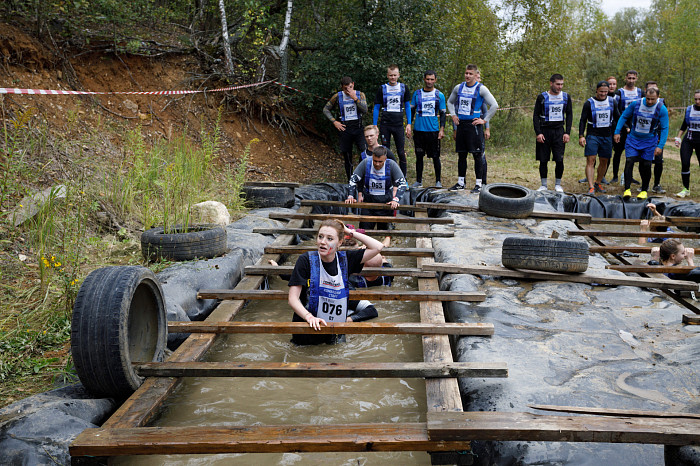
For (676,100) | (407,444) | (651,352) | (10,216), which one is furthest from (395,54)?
(676,100)

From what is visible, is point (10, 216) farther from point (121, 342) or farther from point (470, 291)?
point (470, 291)


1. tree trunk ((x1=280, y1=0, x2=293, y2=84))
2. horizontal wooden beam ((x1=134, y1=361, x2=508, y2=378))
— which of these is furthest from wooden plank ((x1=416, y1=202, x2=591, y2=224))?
tree trunk ((x1=280, y1=0, x2=293, y2=84))

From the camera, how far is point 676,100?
26969 millimetres

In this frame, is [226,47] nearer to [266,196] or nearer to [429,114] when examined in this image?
[266,196]

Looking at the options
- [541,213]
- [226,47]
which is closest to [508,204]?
[541,213]

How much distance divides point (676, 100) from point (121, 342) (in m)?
30.8

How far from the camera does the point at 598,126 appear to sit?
10242 mm

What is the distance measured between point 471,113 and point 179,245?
607 cm

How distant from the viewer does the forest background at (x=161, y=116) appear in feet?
14.7

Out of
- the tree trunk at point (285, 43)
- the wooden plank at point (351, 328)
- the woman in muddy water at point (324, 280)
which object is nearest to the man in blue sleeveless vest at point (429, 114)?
the tree trunk at point (285, 43)

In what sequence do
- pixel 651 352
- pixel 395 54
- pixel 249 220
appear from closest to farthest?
pixel 651 352 → pixel 249 220 → pixel 395 54

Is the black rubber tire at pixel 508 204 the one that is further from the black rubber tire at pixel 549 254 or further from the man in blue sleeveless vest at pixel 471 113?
the black rubber tire at pixel 549 254

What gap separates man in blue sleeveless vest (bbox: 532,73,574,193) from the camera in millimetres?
9625

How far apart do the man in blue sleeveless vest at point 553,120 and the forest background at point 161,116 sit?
1.93 m
